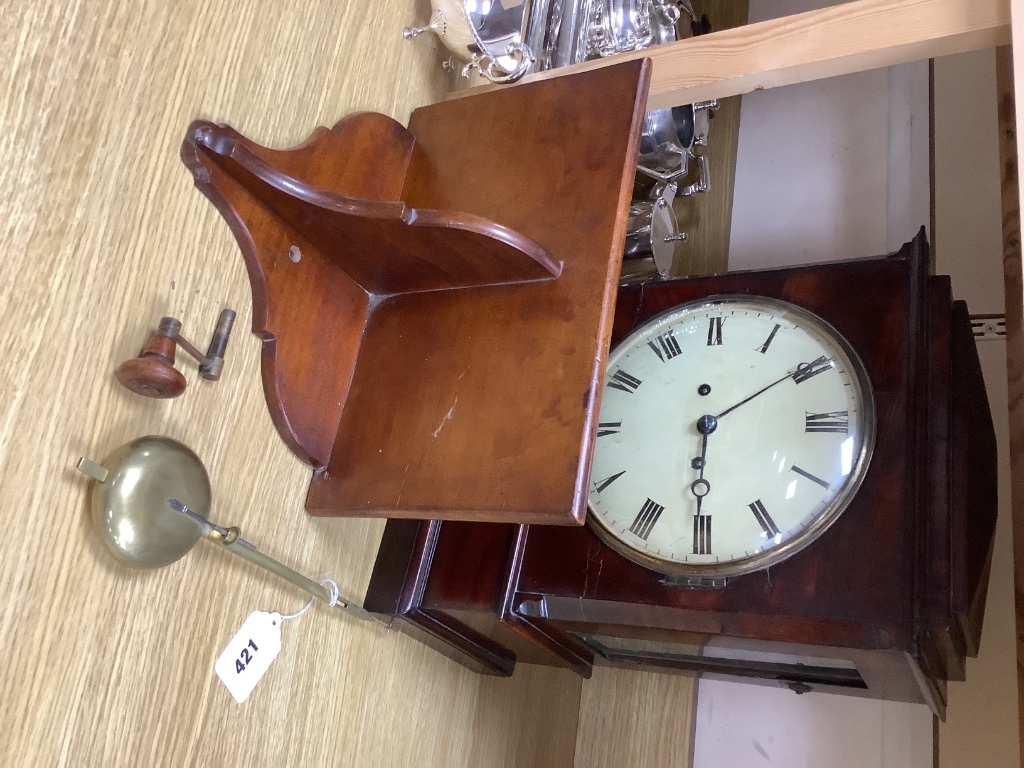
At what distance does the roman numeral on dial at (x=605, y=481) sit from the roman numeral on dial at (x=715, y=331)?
0.63ft

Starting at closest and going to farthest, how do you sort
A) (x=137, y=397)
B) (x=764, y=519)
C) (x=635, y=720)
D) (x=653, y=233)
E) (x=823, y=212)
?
(x=137, y=397), (x=764, y=519), (x=653, y=233), (x=635, y=720), (x=823, y=212)

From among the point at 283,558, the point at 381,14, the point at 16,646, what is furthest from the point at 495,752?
the point at 381,14

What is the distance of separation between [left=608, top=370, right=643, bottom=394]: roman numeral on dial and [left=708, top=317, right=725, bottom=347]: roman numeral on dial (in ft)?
0.32

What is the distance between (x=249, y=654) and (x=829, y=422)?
628 millimetres

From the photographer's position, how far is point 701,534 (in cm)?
85

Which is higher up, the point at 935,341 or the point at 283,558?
the point at 935,341

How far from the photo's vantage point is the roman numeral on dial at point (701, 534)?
833 mm

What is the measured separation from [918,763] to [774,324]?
659 millimetres

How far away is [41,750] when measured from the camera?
0.54m

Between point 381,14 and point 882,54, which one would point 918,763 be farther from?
point 381,14

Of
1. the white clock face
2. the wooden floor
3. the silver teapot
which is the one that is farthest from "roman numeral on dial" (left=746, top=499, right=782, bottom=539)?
the silver teapot

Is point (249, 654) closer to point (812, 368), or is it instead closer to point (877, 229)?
point (812, 368)

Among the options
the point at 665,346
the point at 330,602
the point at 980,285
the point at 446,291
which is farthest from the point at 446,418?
the point at 980,285

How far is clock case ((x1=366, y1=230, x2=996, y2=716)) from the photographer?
745 mm
